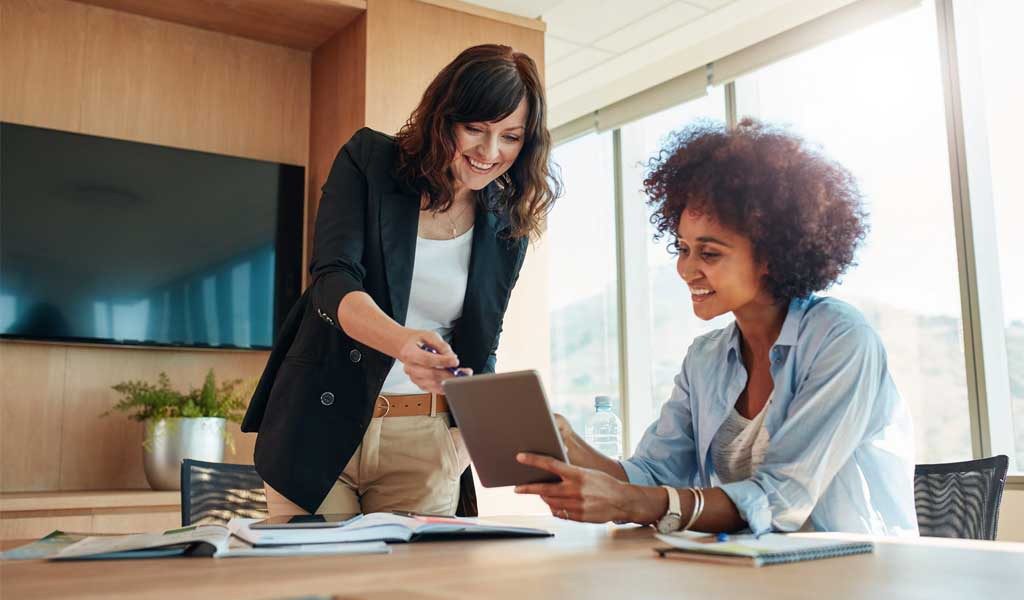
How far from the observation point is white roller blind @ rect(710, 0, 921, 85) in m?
3.76

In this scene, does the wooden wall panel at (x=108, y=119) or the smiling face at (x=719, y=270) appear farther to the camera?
the wooden wall panel at (x=108, y=119)

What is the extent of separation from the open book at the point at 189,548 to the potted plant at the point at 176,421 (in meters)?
2.19

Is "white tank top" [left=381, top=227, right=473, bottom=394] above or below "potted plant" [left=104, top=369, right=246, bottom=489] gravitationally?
above

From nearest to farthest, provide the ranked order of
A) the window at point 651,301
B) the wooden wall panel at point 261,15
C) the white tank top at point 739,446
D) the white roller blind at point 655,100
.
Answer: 1. the white tank top at point 739,446
2. the wooden wall panel at point 261,15
3. the white roller blind at point 655,100
4. the window at point 651,301

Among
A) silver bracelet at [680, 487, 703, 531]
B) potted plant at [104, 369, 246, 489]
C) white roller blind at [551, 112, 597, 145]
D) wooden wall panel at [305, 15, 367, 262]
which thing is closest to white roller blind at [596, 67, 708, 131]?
white roller blind at [551, 112, 597, 145]

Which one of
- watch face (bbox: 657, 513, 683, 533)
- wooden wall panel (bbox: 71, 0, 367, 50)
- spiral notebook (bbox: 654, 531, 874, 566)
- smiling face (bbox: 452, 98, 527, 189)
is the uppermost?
wooden wall panel (bbox: 71, 0, 367, 50)

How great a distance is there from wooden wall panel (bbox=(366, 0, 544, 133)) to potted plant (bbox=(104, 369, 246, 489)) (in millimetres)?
1155

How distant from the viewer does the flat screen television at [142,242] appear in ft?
10.3

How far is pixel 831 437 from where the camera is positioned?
132 centimetres

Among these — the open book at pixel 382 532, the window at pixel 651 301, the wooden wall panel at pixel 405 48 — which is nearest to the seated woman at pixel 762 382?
the open book at pixel 382 532

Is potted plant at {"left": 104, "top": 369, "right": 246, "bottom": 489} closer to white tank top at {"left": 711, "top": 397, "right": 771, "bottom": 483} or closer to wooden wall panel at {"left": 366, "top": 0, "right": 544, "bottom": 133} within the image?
wooden wall panel at {"left": 366, "top": 0, "right": 544, "bottom": 133}

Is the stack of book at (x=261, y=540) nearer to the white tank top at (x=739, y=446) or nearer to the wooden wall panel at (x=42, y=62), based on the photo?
the white tank top at (x=739, y=446)

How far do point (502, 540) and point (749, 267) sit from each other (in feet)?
2.27

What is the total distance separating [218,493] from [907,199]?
2.98 m
